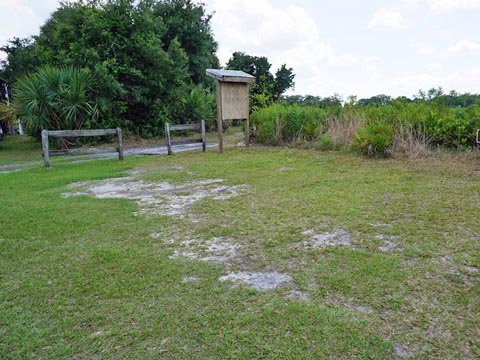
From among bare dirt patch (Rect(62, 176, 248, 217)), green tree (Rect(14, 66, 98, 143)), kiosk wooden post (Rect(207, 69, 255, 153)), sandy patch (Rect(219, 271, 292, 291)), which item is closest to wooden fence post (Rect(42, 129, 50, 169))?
bare dirt patch (Rect(62, 176, 248, 217))

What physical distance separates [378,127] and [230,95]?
3990 mm

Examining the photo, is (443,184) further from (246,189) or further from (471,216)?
(246,189)

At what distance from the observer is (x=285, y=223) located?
136 inches

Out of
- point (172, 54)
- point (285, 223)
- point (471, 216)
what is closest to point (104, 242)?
point (285, 223)

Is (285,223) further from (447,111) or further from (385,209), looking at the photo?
(447,111)

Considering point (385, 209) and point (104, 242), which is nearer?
point (104, 242)

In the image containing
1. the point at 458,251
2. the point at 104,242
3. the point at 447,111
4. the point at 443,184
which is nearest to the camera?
the point at 458,251

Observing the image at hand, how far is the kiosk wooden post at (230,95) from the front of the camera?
923cm

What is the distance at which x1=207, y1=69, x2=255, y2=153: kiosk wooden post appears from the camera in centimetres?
923

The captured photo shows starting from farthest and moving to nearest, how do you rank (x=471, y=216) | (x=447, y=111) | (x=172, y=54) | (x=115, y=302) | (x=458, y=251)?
(x=172, y=54), (x=447, y=111), (x=471, y=216), (x=458, y=251), (x=115, y=302)

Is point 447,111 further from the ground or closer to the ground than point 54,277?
further from the ground

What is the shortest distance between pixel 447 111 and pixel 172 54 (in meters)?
11.6

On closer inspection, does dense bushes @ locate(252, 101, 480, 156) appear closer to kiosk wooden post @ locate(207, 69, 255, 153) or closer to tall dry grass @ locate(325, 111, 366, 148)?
tall dry grass @ locate(325, 111, 366, 148)

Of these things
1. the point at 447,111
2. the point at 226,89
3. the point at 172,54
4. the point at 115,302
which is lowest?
the point at 115,302
